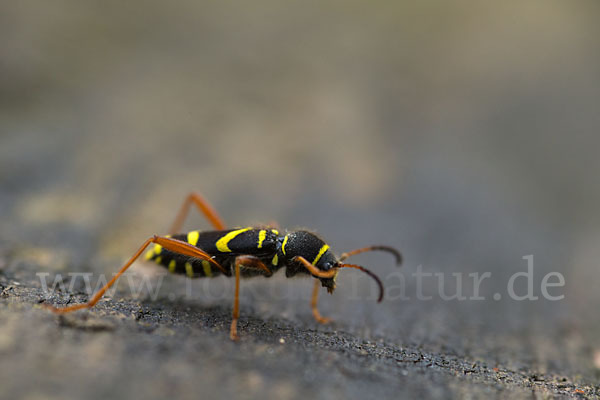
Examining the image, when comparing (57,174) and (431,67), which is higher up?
(431,67)

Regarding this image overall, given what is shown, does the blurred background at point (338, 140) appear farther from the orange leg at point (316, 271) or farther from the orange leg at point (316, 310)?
the orange leg at point (316, 271)

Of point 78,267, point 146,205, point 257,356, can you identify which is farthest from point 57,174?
point 257,356

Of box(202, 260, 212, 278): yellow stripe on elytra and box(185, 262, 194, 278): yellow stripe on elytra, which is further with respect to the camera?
box(185, 262, 194, 278): yellow stripe on elytra

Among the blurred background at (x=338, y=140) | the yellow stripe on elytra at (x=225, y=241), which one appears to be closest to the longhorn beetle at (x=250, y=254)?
the yellow stripe on elytra at (x=225, y=241)

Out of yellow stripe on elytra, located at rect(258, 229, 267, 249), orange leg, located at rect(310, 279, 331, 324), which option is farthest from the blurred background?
yellow stripe on elytra, located at rect(258, 229, 267, 249)

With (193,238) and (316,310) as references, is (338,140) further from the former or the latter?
(193,238)

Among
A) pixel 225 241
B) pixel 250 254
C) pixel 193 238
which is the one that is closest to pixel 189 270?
pixel 193 238

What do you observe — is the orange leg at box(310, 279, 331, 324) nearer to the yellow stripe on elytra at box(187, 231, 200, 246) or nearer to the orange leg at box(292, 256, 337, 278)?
the orange leg at box(292, 256, 337, 278)

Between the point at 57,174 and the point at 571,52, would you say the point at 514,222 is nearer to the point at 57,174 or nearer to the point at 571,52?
A: the point at 571,52
